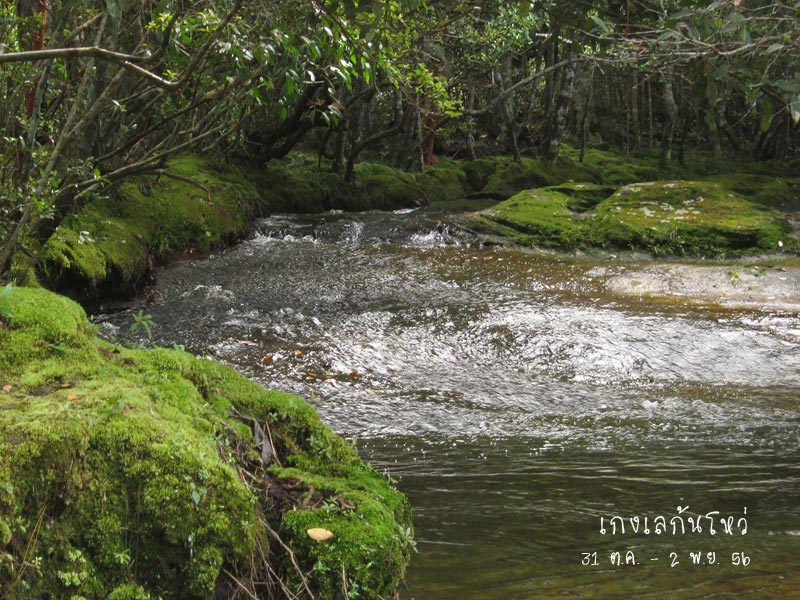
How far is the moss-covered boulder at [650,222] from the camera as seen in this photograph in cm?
1155

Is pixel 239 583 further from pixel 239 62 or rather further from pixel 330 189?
pixel 330 189

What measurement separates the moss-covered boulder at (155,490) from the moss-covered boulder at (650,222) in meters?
9.07

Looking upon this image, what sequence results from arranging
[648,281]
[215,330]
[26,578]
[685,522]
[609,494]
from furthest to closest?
[648,281], [215,330], [609,494], [685,522], [26,578]

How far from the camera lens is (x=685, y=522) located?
158 inches

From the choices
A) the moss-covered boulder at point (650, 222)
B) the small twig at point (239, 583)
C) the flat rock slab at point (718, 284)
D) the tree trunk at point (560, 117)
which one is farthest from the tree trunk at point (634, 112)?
the small twig at point (239, 583)

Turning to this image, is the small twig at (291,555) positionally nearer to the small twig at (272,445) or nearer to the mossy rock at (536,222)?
the small twig at (272,445)

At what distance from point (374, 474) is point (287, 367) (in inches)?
138

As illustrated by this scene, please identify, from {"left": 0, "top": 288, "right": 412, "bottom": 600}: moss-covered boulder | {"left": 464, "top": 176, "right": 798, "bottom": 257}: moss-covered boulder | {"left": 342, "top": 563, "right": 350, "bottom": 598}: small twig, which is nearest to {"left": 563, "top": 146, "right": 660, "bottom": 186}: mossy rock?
{"left": 464, "top": 176, "right": 798, "bottom": 257}: moss-covered boulder

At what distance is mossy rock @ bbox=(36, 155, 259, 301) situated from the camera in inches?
321

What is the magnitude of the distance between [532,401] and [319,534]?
3736 millimetres

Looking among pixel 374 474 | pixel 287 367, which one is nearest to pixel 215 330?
pixel 287 367

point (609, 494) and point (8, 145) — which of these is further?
point (8, 145)

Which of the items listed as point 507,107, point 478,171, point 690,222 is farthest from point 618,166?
point 690,222

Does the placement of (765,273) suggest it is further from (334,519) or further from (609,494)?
(334,519)
